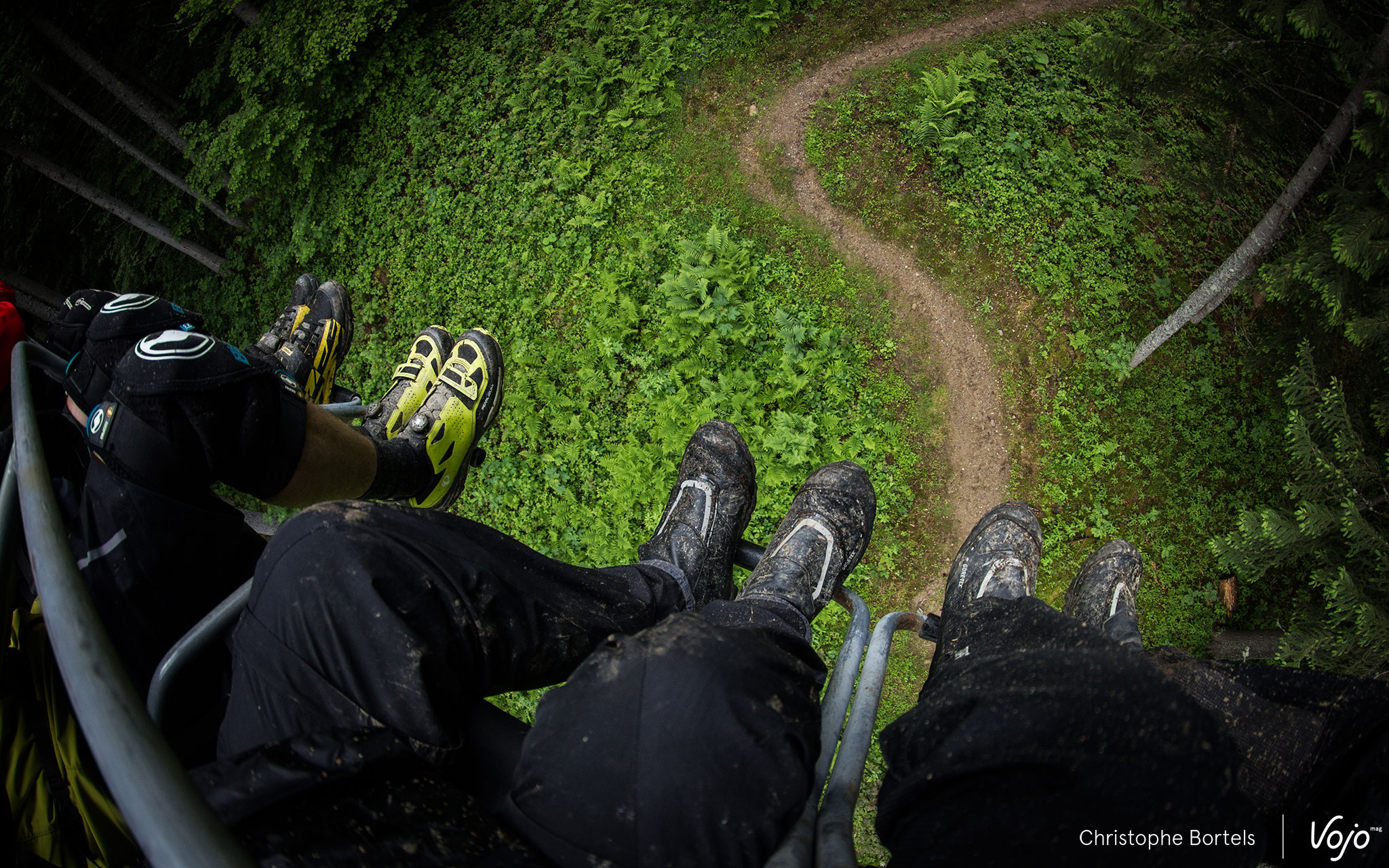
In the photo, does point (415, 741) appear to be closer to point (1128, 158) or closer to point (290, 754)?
point (290, 754)

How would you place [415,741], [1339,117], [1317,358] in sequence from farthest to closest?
[1317,358], [1339,117], [415,741]

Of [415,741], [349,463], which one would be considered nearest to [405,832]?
[415,741]

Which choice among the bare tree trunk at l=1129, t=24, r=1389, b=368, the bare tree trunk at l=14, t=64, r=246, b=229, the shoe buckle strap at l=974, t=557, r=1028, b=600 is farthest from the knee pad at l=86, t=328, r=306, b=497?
the bare tree trunk at l=1129, t=24, r=1389, b=368

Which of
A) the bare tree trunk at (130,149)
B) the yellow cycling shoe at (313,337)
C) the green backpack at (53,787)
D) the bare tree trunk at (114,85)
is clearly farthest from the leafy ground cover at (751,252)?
the green backpack at (53,787)

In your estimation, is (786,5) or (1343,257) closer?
(1343,257)

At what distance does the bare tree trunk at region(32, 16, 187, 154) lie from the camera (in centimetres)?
621

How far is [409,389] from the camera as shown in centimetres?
435

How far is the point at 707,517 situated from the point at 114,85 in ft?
25.1

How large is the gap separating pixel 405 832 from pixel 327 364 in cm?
427

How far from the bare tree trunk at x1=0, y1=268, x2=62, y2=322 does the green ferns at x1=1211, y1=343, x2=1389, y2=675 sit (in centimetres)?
1077

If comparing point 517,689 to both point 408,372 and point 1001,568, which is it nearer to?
point 1001,568

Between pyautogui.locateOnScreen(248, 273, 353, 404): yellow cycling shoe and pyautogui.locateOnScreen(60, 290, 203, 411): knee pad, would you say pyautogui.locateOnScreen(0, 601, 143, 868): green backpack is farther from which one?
pyautogui.locateOnScreen(248, 273, 353, 404): yellow cycling shoe

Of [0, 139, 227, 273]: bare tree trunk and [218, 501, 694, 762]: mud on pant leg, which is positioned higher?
[0, 139, 227, 273]: bare tree trunk

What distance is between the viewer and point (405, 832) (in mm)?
1504
